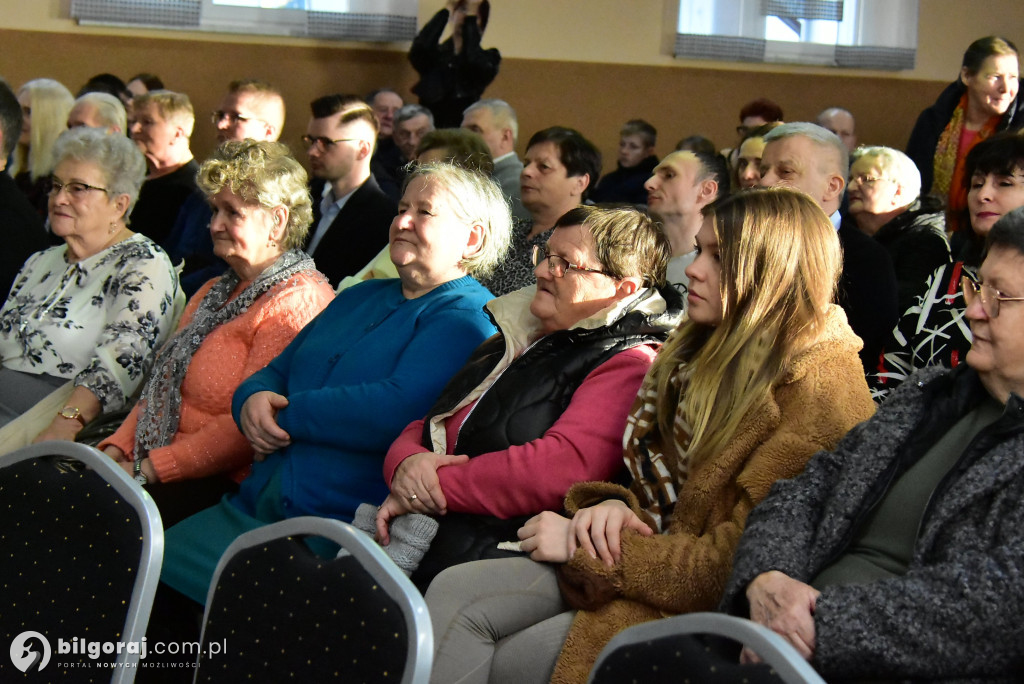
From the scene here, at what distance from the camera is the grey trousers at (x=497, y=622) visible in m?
1.77

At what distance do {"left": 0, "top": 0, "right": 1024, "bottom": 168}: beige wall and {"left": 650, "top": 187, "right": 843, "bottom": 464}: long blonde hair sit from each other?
551cm

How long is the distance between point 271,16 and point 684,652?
6.44 meters

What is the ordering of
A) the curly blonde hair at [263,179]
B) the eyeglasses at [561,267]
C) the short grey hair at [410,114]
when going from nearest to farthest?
the eyeglasses at [561,267], the curly blonde hair at [263,179], the short grey hair at [410,114]

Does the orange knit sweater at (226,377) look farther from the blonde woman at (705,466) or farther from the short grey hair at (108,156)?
the blonde woman at (705,466)

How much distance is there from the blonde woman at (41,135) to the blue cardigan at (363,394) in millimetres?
2798

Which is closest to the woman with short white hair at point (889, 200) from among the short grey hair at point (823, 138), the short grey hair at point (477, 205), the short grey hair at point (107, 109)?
the short grey hair at point (823, 138)

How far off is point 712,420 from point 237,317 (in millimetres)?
1424

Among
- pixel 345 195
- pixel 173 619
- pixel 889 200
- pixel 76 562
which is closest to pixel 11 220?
pixel 345 195

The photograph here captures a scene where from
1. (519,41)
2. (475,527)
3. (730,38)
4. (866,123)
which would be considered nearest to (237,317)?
(475,527)

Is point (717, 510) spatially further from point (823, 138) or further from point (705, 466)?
point (823, 138)

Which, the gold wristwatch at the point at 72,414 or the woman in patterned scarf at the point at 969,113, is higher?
the woman in patterned scarf at the point at 969,113

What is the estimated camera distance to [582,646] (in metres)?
1.73

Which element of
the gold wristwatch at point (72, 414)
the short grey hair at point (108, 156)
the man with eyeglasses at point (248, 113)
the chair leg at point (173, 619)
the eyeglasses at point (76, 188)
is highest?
the man with eyeglasses at point (248, 113)

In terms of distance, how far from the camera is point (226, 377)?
2678 millimetres
